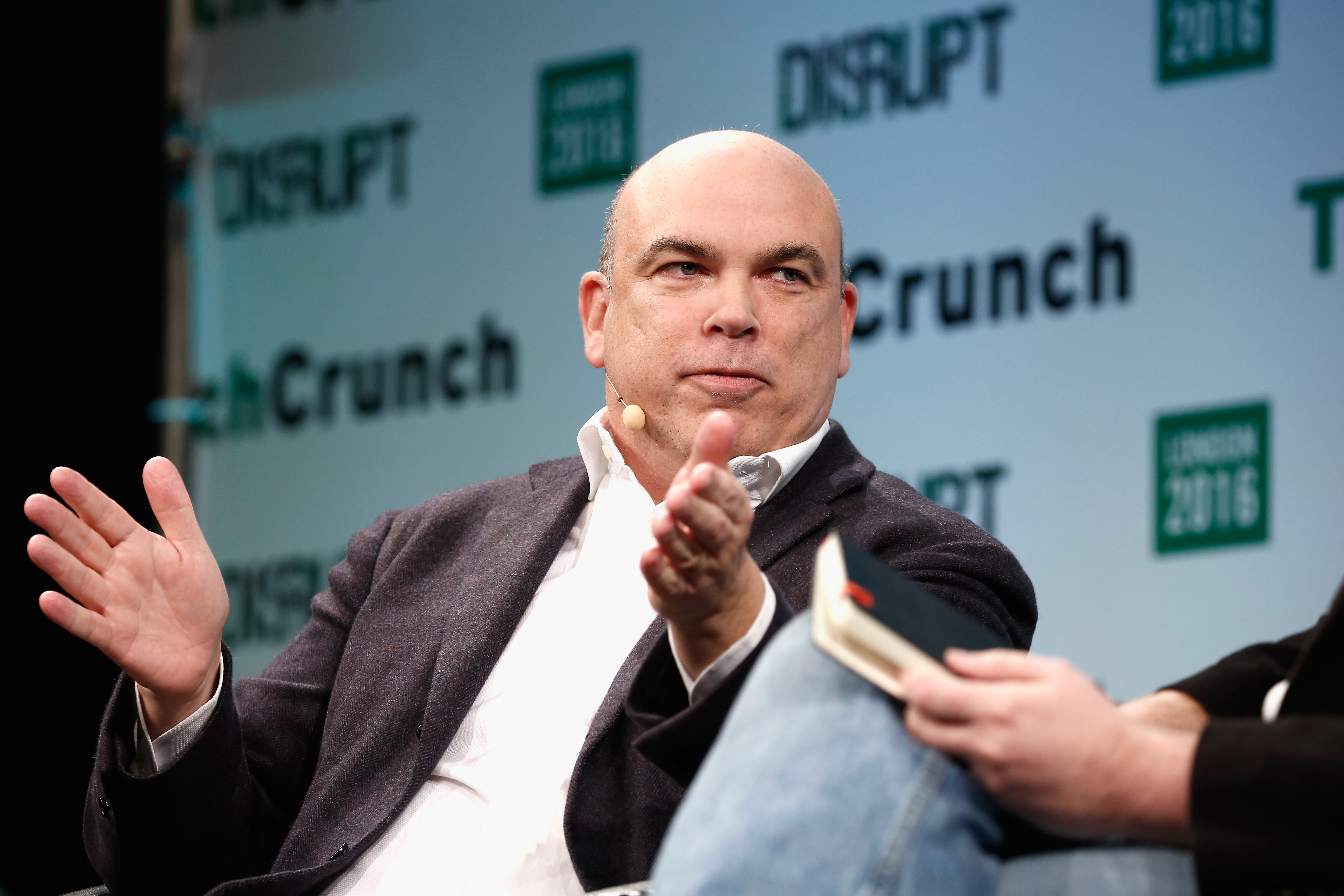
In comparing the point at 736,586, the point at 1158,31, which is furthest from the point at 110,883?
the point at 1158,31

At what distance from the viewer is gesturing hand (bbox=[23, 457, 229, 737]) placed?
1.68 metres

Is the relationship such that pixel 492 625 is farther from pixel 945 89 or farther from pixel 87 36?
pixel 87 36

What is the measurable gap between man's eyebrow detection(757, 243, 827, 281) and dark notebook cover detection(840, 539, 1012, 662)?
3.40 feet

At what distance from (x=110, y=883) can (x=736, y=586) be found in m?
1.01

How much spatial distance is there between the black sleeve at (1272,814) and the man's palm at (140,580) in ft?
3.94

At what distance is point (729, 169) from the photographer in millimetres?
2154

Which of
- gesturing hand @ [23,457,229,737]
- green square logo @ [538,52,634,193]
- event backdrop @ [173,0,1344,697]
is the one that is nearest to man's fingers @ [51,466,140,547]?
gesturing hand @ [23,457,229,737]

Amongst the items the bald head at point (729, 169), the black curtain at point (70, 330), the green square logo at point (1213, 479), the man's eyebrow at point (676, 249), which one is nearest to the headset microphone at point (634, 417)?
the man's eyebrow at point (676, 249)

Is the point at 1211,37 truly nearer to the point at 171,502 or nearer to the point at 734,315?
the point at 734,315

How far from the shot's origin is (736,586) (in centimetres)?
143

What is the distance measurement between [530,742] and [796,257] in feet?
2.65

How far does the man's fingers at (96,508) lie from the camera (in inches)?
65.6

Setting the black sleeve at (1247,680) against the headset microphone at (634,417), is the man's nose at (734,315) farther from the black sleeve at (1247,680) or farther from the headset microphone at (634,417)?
the black sleeve at (1247,680)

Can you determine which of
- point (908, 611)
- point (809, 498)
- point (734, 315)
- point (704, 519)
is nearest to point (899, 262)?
point (734, 315)
